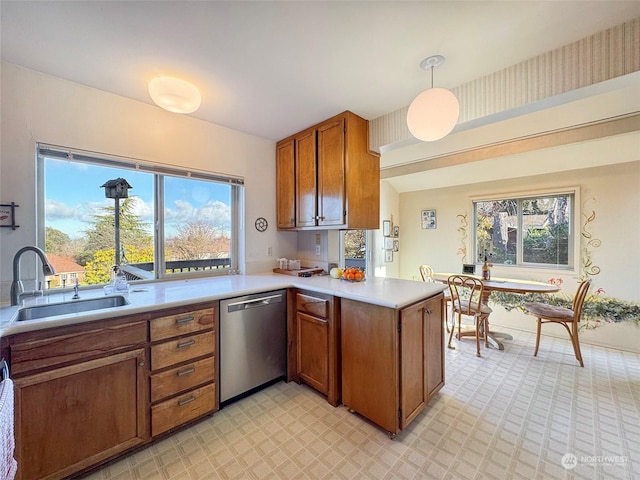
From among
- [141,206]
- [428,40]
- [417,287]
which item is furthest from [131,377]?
[428,40]

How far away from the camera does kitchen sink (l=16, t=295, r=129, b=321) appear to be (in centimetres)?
152

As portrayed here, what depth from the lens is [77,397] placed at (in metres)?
1.38

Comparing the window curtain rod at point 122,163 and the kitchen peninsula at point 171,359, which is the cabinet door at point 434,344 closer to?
the kitchen peninsula at point 171,359

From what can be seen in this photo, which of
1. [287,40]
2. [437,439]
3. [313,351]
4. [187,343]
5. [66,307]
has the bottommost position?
[437,439]

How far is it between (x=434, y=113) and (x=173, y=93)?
1.67 m

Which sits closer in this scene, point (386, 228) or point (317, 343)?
point (317, 343)

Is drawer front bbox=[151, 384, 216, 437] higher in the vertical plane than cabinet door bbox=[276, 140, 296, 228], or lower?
lower

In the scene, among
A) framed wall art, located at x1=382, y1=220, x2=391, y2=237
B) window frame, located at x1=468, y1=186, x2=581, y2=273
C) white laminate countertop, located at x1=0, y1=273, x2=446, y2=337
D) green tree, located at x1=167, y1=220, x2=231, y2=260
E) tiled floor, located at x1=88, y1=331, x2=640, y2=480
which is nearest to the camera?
white laminate countertop, located at x1=0, y1=273, x2=446, y2=337

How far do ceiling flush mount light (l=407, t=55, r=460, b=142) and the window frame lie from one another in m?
3.09

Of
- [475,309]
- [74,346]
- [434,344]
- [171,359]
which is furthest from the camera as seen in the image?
[475,309]

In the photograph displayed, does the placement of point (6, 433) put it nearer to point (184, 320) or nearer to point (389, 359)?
point (184, 320)

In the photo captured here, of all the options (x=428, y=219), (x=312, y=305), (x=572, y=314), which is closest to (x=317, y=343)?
(x=312, y=305)

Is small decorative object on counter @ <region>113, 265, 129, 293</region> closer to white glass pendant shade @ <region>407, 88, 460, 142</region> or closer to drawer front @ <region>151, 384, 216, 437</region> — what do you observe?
drawer front @ <region>151, 384, 216, 437</region>

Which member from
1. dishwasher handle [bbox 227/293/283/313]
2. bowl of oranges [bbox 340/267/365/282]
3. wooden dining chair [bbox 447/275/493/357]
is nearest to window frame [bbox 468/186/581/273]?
wooden dining chair [bbox 447/275/493/357]
